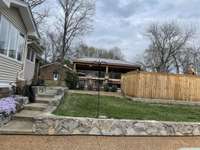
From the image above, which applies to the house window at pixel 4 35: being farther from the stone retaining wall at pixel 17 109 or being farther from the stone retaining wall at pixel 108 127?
the stone retaining wall at pixel 108 127

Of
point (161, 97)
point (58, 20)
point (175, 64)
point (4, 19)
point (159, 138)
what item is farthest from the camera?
point (175, 64)

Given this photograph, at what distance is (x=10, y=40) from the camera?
390 inches

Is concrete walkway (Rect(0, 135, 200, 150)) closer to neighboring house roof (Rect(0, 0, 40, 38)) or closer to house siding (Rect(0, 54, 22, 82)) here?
house siding (Rect(0, 54, 22, 82))

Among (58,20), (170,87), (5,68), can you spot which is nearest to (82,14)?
(58,20)

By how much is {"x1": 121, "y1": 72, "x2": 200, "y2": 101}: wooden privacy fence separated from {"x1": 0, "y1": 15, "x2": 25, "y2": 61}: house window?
681cm

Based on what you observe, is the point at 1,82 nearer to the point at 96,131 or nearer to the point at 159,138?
the point at 96,131

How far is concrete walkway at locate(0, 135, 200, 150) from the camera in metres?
5.82

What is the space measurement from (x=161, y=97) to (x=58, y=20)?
20646mm

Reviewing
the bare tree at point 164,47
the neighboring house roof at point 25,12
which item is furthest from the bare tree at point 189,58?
the neighboring house roof at point 25,12

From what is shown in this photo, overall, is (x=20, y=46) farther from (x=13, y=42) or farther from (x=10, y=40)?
(x=10, y=40)

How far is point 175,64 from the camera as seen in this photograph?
46.4 m

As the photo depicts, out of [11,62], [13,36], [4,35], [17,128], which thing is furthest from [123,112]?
[13,36]

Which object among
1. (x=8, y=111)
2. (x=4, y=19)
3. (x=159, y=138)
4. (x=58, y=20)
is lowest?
(x=159, y=138)

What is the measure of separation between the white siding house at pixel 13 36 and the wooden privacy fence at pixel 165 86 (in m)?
6.55
